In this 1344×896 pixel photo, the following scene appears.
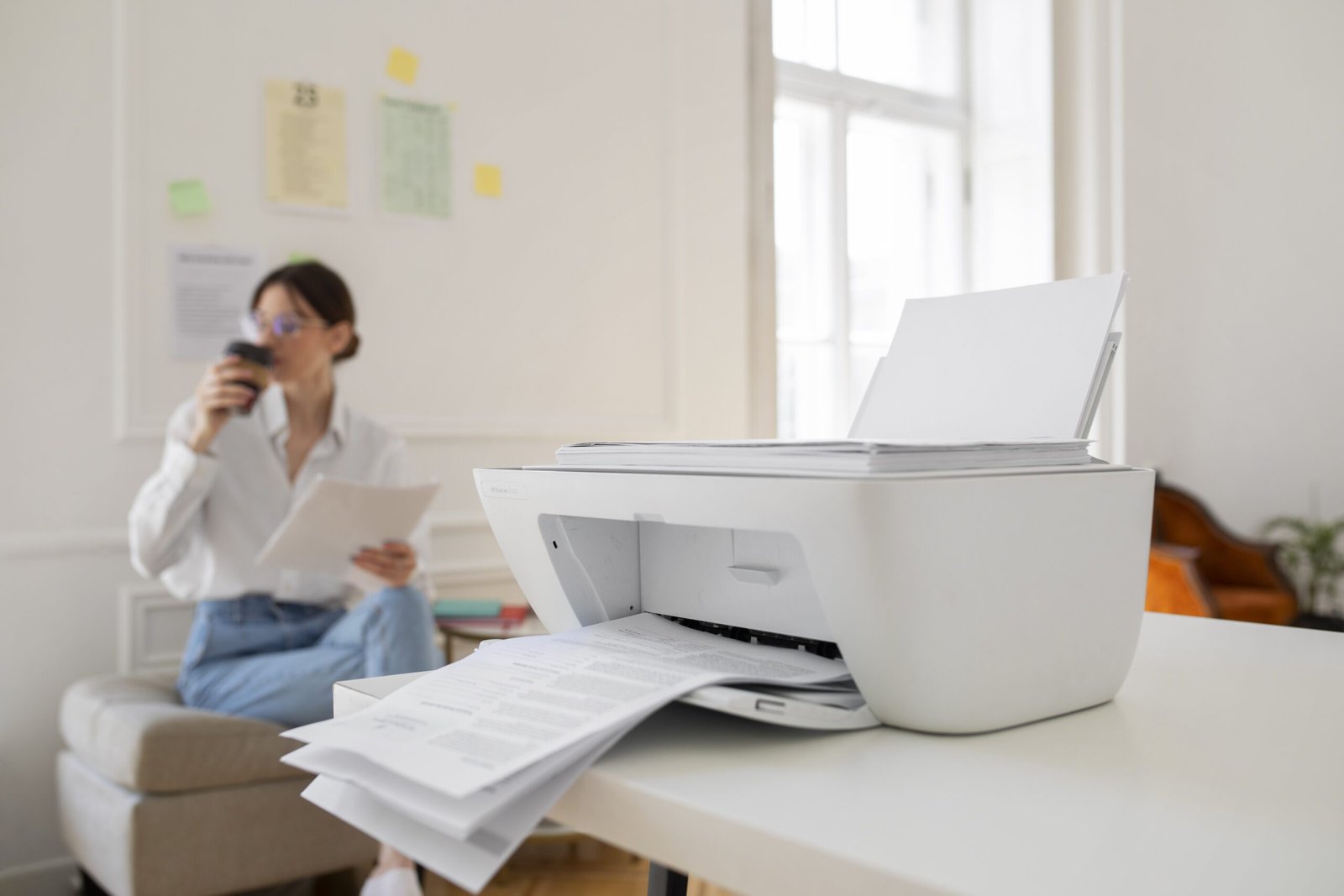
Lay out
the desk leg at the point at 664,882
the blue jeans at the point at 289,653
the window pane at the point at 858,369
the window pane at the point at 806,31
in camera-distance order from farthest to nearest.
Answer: the window pane at the point at 858,369 → the window pane at the point at 806,31 → the blue jeans at the point at 289,653 → the desk leg at the point at 664,882

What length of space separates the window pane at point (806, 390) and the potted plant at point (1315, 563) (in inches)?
71.1

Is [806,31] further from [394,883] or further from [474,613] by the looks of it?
[394,883]

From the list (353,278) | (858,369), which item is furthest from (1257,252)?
(353,278)

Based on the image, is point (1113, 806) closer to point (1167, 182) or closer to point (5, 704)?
point (5, 704)

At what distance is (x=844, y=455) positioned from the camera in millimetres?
522

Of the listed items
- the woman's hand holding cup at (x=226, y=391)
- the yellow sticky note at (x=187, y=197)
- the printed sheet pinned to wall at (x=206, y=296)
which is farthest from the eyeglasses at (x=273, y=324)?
the yellow sticky note at (x=187, y=197)

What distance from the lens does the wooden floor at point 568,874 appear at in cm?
197

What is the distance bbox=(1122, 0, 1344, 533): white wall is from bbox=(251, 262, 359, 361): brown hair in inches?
127

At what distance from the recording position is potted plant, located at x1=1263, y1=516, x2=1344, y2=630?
12.0 ft

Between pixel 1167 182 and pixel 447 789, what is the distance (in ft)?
13.8

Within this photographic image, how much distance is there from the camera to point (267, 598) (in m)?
1.91

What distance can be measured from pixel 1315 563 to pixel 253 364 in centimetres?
366

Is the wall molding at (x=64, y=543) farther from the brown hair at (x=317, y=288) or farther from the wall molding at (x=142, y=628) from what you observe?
the brown hair at (x=317, y=288)

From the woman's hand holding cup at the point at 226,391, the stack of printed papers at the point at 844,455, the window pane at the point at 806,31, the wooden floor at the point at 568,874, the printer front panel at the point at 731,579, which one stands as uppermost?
the window pane at the point at 806,31
